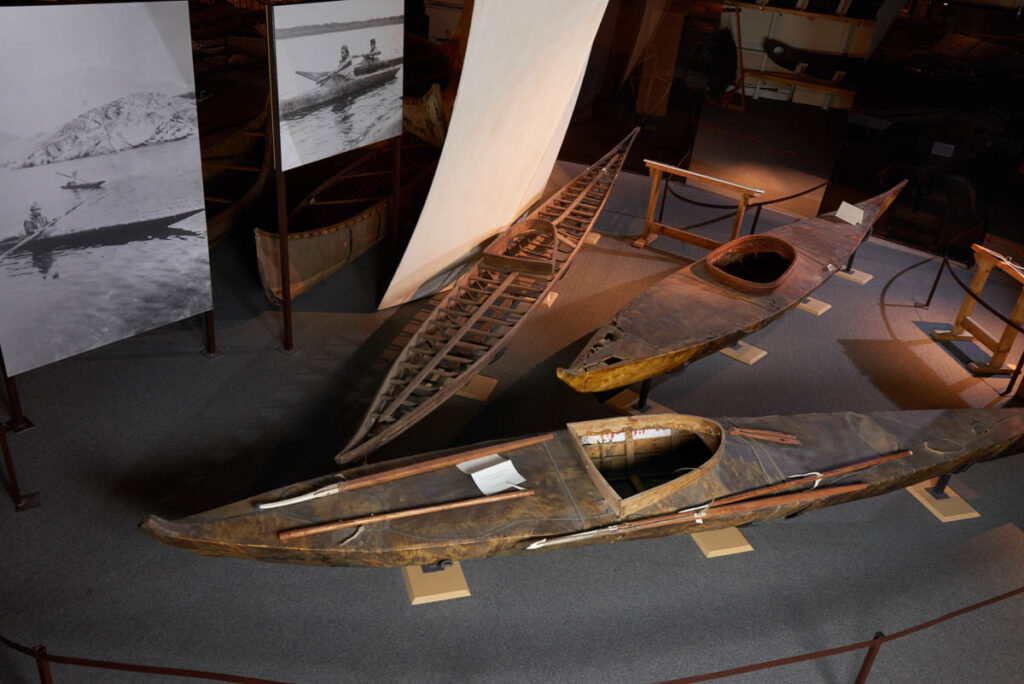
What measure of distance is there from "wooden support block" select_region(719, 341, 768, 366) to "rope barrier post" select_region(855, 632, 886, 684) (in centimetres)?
359

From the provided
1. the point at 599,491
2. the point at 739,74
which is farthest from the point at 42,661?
the point at 739,74

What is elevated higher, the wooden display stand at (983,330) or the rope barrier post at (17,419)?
the wooden display stand at (983,330)

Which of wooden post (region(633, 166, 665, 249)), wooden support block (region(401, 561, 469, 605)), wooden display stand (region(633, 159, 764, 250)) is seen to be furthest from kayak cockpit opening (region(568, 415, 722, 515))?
wooden post (region(633, 166, 665, 249))

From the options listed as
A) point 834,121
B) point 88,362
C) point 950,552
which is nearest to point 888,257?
point 834,121

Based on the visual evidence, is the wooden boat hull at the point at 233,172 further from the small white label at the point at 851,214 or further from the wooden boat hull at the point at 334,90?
the small white label at the point at 851,214

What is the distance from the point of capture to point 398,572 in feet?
15.7

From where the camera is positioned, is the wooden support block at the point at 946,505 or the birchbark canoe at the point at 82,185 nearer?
the birchbark canoe at the point at 82,185

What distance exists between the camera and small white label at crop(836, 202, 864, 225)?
8.81 meters

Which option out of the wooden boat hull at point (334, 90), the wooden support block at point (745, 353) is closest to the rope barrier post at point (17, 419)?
the wooden boat hull at point (334, 90)

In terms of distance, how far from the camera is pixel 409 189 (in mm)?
9070

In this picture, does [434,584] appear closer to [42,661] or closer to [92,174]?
[42,661]

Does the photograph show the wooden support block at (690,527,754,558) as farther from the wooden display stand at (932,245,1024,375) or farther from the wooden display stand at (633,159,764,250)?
the wooden display stand at (633,159,764,250)

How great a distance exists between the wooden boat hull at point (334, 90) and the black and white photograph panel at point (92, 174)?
2.28 ft

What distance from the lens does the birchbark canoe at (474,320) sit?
5184 millimetres
